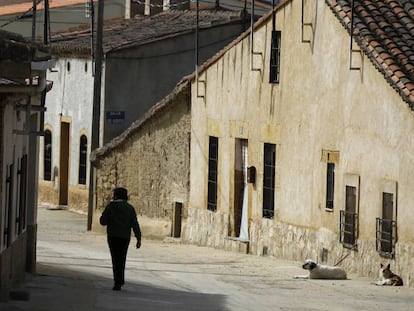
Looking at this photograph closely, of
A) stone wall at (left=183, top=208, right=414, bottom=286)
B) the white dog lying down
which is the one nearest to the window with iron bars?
stone wall at (left=183, top=208, right=414, bottom=286)

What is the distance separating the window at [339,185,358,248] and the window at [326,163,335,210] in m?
0.75

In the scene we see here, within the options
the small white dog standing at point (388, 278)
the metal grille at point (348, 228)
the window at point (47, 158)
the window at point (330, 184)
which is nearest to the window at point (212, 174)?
the window at point (330, 184)

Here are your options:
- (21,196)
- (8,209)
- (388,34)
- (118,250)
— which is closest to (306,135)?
(388,34)

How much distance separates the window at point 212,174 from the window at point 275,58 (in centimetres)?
303

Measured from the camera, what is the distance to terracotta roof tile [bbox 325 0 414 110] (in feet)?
78.2

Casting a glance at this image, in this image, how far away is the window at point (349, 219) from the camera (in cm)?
2545

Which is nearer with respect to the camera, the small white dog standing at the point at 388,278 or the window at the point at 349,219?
the small white dog standing at the point at 388,278

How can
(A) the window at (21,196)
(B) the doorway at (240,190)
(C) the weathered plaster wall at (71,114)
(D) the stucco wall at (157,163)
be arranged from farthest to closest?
(C) the weathered plaster wall at (71,114)
(D) the stucco wall at (157,163)
(B) the doorway at (240,190)
(A) the window at (21,196)

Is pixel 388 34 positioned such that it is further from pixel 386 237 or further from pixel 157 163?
pixel 157 163

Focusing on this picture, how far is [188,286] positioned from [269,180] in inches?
301

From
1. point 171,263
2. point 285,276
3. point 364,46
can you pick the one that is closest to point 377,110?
point 364,46

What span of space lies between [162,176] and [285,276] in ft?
31.7

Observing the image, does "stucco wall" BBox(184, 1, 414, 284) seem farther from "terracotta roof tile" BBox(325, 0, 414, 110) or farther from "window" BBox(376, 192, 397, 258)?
"terracotta roof tile" BBox(325, 0, 414, 110)

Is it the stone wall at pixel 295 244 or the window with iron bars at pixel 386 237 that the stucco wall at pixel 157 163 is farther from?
the window with iron bars at pixel 386 237
